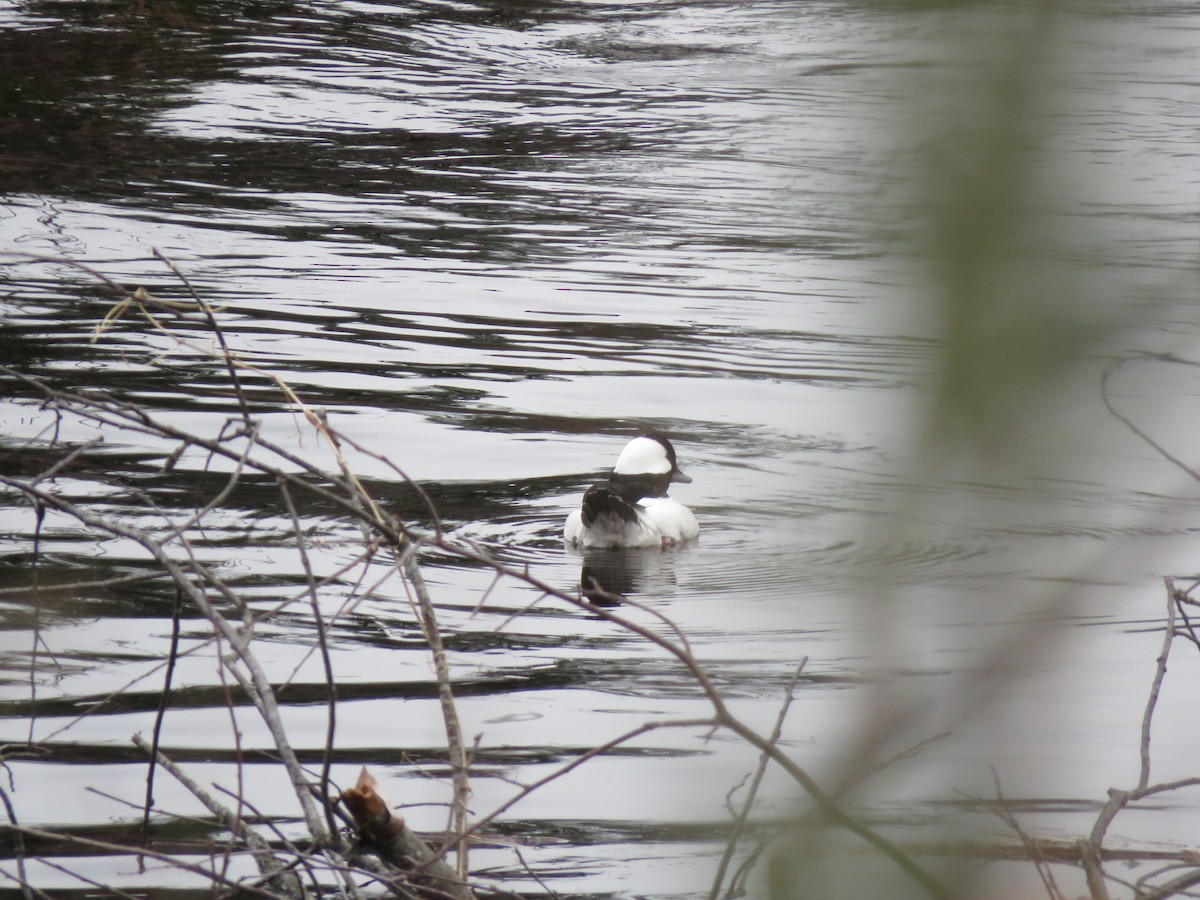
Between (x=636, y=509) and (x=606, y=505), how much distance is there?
31cm

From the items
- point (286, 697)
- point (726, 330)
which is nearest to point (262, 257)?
point (726, 330)

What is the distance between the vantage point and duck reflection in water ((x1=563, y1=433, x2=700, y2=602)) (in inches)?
318

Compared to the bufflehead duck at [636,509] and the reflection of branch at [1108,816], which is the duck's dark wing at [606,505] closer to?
the bufflehead duck at [636,509]

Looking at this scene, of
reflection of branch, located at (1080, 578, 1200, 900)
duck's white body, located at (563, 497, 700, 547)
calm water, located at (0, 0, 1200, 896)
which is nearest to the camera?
calm water, located at (0, 0, 1200, 896)

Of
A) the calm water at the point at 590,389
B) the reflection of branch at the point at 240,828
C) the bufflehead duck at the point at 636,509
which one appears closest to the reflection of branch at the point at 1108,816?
the calm water at the point at 590,389

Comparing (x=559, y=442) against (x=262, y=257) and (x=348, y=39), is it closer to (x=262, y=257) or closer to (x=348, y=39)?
(x=262, y=257)

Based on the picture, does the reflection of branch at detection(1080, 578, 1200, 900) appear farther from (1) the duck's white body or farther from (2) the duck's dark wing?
(1) the duck's white body

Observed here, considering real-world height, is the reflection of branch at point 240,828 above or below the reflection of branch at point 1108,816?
below

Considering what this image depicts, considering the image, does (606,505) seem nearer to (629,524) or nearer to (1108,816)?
(629,524)

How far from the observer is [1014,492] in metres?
0.81

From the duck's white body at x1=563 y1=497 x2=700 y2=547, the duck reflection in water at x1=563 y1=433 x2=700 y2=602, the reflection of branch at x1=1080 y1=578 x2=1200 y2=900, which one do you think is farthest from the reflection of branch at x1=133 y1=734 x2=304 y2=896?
the duck's white body at x1=563 y1=497 x2=700 y2=547

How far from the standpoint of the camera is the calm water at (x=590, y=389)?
0.81 metres

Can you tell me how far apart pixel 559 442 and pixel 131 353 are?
2.90 metres

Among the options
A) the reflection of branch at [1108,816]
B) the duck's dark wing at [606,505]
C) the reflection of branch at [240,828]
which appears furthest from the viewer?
the duck's dark wing at [606,505]
